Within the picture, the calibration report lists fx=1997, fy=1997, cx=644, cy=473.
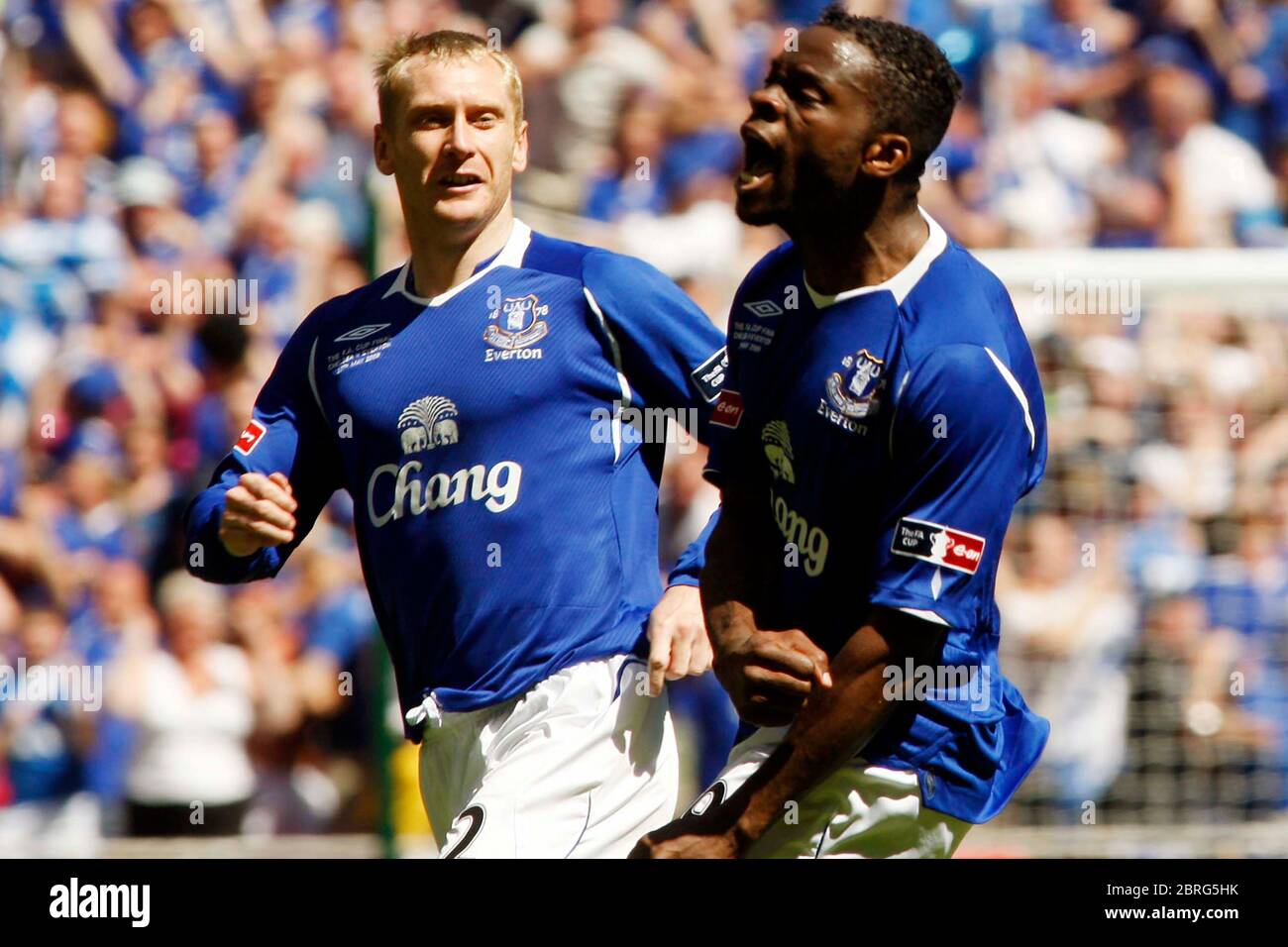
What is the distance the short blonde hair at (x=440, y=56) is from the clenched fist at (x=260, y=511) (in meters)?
0.93

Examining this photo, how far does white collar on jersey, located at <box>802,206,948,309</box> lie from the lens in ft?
12.5

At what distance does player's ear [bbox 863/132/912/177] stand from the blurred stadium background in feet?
10.5

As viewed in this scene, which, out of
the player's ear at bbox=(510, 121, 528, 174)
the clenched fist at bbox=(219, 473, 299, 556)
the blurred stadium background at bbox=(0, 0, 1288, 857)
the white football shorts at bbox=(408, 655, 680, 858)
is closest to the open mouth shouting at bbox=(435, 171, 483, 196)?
the player's ear at bbox=(510, 121, 528, 174)

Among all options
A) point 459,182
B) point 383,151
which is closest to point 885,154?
point 459,182

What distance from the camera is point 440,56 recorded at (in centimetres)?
460

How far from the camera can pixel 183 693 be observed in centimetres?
839

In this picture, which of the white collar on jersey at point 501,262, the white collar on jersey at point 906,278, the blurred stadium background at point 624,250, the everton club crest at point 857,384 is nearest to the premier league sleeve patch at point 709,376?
the white collar on jersey at point 501,262

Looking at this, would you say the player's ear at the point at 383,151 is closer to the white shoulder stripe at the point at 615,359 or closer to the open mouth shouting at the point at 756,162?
the white shoulder stripe at the point at 615,359

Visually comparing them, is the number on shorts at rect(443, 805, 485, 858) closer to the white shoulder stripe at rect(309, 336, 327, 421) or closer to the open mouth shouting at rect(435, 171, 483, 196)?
the white shoulder stripe at rect(309, 336, 327, 421)

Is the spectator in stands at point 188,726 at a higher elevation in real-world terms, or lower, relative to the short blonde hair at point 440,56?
lower

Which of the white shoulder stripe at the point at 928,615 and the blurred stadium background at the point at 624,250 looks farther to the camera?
the blurred stadium background at the point at 624,250

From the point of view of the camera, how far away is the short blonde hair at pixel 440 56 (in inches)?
182

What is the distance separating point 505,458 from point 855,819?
116 cm
